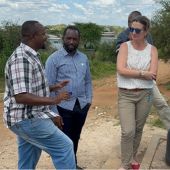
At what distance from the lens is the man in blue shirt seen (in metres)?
4.53

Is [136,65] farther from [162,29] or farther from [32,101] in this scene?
[162,29]

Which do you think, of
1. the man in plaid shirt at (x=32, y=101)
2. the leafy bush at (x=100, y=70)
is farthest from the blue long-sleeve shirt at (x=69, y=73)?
the leafy bush at (x=100, y=70)

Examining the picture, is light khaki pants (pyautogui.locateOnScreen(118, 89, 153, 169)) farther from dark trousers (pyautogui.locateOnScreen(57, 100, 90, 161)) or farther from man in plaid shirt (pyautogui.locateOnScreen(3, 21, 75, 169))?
man in plaid shirt (pyautogui.locateOnScreen(3, 21, 75, 169))

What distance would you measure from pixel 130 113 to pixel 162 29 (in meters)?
11.6

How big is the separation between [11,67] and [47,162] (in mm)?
2735

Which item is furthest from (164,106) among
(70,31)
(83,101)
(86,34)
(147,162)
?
(86,34)

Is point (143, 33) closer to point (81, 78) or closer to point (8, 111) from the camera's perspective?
point (81, 78)

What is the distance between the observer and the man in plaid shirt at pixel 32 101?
3.46 metres

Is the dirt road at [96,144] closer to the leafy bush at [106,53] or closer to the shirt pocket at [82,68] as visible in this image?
the shirt pocket at [82,68]

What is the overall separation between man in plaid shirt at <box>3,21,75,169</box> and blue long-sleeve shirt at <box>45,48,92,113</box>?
78cm

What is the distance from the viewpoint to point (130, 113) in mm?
4535

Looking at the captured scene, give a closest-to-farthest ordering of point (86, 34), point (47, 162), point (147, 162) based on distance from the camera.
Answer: point (147, 162)
point (47, 162)
point (86, 34)

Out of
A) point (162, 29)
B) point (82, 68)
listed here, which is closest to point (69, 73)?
point (82, 68)

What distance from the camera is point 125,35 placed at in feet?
16.5
